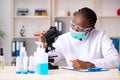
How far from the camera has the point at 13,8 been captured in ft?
15.3

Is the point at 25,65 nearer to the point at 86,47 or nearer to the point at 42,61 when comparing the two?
the point at 42,61

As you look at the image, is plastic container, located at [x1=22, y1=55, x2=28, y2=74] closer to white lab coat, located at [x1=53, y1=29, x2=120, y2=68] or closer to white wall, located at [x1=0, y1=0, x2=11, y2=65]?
white lab coat, located at [x1=53, y1=29, x2=120, y2=68]

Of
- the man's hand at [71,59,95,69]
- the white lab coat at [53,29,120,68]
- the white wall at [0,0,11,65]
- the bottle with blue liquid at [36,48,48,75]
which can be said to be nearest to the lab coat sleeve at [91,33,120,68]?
the white lab coat at [53,29,120,68]

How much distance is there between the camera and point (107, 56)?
6.97 ft

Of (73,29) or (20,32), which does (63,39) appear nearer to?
(73,29)

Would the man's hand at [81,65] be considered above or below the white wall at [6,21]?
below

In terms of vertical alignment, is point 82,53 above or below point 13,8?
below

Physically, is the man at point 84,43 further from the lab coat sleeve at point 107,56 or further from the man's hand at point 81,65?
the man's hand at point 81,65

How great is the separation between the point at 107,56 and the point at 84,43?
260mm

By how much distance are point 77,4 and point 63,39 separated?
2.44 m

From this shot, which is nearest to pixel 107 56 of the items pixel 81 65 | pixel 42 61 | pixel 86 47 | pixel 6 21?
pixel 86 47

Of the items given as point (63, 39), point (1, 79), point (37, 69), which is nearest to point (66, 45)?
point (63, 39)

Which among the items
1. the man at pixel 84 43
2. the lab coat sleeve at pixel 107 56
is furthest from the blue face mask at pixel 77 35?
the lab coat sleeve at pixel 107 56

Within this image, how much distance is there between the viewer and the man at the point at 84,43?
218cm
